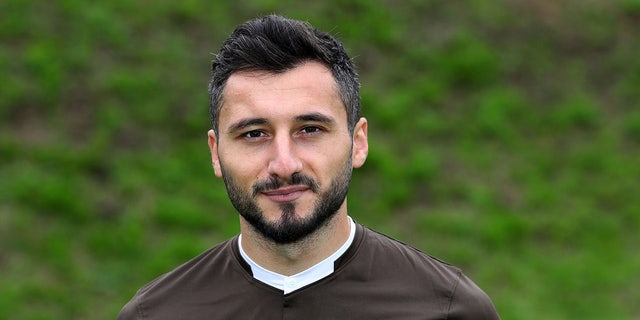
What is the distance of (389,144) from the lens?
8195 millimetres

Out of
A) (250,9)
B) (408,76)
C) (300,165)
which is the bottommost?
(300,165)

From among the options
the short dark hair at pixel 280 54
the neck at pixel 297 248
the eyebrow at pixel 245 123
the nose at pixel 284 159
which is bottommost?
the neck at pixel 297 248

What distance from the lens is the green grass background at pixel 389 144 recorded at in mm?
7293

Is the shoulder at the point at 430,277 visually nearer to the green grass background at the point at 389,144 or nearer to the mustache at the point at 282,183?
the mustache at the point at 282,183

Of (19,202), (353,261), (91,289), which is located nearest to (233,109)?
(353,261)

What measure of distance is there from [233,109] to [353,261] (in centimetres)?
63

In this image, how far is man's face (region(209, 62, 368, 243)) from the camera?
287 centimetres

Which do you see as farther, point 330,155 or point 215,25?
point 215,25

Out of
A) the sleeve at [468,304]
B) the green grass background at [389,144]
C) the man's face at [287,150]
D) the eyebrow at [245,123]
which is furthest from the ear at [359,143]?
the green grass background at [389,144]

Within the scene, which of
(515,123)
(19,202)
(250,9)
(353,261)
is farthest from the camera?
(250,9)

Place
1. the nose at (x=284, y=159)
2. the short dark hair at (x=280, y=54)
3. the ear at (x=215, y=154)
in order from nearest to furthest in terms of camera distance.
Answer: the nose at (x=284, y=159) → the short dark hair at (x=280, y=54) → the ear at (x=215, y=154)

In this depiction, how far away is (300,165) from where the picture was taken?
2.85 metres

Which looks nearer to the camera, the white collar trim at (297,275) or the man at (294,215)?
the man at (294,215)

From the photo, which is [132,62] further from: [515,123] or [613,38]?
[613,38]
